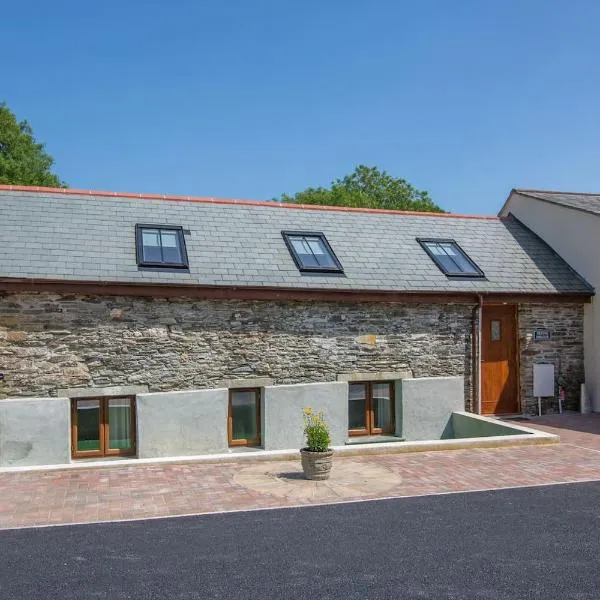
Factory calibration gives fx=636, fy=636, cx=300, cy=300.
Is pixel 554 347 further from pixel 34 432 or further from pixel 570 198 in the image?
pixel 34 432

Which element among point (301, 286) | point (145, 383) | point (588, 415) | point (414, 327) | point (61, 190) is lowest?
point (588, 415)

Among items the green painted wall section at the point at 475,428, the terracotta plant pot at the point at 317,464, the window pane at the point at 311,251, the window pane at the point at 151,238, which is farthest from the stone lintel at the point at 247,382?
the green painted wall section at the point at 475,428

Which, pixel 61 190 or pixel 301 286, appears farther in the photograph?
pixel 61 190

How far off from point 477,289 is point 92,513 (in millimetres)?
9869

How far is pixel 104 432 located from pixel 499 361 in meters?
9.18

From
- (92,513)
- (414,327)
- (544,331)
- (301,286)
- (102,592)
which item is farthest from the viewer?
(544,331)

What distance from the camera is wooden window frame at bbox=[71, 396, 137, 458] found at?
12.2m

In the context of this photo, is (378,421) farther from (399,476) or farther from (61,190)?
(61,190)

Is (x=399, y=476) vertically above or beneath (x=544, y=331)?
beneath

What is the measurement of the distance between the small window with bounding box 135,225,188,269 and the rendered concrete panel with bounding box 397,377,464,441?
5.65 meters

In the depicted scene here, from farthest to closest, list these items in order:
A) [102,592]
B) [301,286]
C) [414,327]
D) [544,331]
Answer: [544,331], [414,327], [301,286], [102,592]

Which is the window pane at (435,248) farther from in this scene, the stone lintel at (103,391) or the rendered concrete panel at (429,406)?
the stone lintel at (103,391)

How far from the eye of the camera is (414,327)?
14.3 m

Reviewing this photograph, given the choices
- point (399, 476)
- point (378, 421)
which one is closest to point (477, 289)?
point (378, 421)
